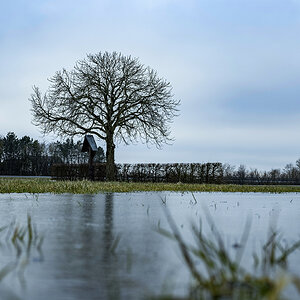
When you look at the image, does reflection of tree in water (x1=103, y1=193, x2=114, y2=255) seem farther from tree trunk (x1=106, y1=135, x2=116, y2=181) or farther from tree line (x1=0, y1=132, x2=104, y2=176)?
tree line (x1=0, y1=132, x2=104, y2=176)

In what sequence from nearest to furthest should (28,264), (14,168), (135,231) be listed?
1. (28,264)
2. (135,231)
3. (14,168)

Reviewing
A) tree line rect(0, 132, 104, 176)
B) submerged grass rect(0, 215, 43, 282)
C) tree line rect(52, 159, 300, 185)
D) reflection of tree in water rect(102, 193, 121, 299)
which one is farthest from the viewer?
tree line rect(0, 132, 104, 176)

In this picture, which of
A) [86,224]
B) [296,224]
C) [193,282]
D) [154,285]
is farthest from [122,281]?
[296,224]

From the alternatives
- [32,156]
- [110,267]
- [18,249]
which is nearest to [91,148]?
[18,249]

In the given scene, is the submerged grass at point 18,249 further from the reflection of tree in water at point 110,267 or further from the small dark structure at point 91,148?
the small dark structure at point 91,148

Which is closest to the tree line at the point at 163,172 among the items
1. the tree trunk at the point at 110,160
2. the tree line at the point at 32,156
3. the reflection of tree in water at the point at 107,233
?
the tree trunk at the point at 110,160

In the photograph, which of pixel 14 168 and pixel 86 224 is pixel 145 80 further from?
pixel 14 168

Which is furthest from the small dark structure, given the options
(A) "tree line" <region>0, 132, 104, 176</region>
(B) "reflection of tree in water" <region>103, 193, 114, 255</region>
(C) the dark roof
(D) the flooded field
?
(A) "tree line" <region>0, 132, 104, 176</region>

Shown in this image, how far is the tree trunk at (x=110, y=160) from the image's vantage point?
26.5 metres

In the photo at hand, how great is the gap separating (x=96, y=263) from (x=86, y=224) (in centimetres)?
201

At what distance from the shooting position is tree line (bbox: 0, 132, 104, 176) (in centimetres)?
7062

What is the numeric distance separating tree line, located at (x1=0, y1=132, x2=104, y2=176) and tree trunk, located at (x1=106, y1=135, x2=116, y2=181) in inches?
1126

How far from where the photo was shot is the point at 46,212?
5.71 metres

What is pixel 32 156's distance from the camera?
245ft
